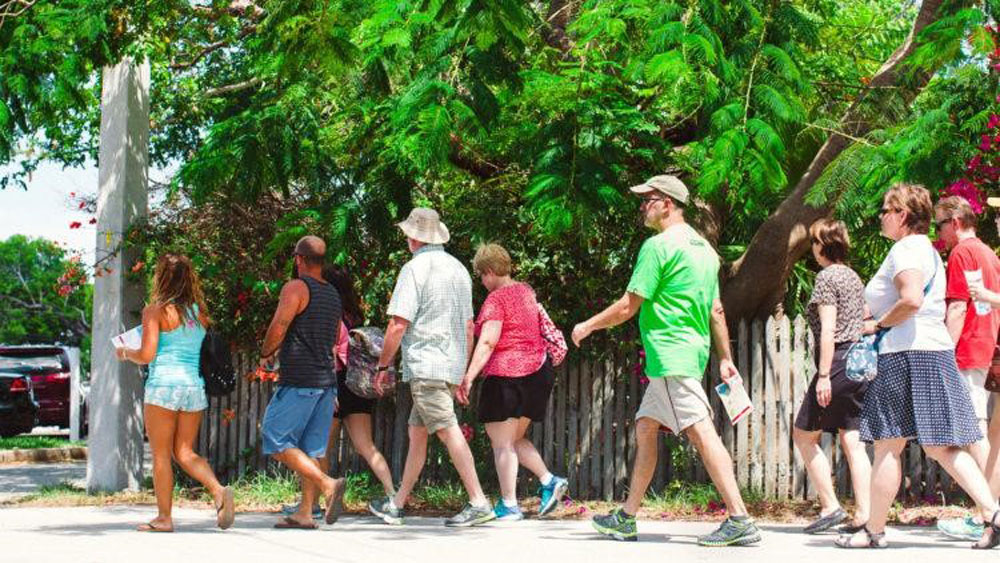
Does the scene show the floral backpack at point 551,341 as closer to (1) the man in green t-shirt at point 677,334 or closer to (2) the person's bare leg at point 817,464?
(1) the man in green t-shirt at point 677,334

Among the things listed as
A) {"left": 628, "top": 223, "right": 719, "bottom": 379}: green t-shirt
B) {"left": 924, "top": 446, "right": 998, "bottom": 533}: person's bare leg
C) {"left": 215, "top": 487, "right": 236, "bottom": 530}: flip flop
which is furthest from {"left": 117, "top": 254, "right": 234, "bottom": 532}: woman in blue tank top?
{"left": 924, "top": 446, "right": 998, "bottom": 533}: person's bare leg

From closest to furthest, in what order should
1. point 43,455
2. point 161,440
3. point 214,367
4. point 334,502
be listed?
point 161,440, point 214,367, point 334,502, point 43,455

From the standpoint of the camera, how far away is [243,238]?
36.7 ft

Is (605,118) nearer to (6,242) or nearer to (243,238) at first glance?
(243,238)

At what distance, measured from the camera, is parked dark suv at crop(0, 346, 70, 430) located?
24.5 metres

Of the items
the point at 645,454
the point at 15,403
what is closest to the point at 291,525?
the point at 645,454

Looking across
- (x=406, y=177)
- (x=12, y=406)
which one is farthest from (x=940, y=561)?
(x=12, y=406)

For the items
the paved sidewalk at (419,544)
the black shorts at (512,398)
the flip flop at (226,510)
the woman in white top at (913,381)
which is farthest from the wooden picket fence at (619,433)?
the flip flop at (226,510)

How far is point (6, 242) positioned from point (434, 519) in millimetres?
80689

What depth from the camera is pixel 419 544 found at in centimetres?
704

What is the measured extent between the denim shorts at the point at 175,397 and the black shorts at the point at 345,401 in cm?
141

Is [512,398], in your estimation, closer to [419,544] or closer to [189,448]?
[419,544]

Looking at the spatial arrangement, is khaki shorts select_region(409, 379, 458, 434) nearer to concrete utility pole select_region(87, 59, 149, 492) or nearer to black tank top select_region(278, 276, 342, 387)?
black tank top select_region(278, 276, 342, 387)

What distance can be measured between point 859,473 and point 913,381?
87cm
